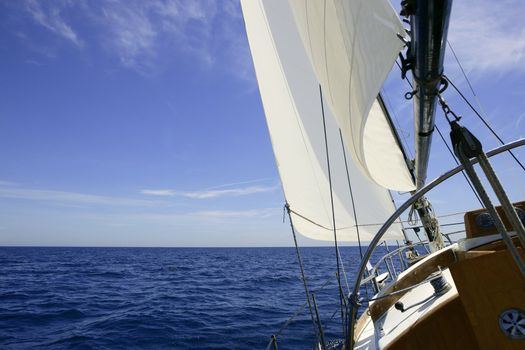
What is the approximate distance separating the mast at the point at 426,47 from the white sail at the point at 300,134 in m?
4.26

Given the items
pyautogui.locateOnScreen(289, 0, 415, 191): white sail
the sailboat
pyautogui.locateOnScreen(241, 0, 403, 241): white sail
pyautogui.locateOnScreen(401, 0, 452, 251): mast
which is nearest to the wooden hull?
the sailboat

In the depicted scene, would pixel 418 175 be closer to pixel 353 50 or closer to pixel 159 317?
pixel 353 50

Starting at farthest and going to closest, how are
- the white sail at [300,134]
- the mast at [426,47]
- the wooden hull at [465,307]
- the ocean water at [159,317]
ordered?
the ocean water at [159,317] → the white sail at [300,134] → the wooden hull at [465,307] → the mast at [426,47]

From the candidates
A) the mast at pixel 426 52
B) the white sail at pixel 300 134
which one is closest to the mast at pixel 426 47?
the mast at pixel 426 52

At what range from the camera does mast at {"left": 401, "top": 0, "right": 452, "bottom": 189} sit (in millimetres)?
1193

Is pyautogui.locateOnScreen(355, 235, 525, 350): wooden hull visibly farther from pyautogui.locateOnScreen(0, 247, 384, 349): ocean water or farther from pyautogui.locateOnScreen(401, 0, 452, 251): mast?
pyautogui.locateOnScreen(0, 247, 384, 349): ocean water

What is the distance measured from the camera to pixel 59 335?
449 inches

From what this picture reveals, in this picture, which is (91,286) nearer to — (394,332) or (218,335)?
(218,335)

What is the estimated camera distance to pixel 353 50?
6.07 ft

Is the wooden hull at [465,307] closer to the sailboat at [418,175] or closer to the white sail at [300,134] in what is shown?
the sailboat at [418,175]

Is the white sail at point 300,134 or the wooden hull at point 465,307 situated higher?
the white sail at point 300,134

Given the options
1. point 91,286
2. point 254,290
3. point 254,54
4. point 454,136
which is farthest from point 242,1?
point 91,286

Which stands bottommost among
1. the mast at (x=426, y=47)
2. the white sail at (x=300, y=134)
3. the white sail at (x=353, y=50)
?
the mast at (x=426, y=47)

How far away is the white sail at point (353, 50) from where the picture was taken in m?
1.54
